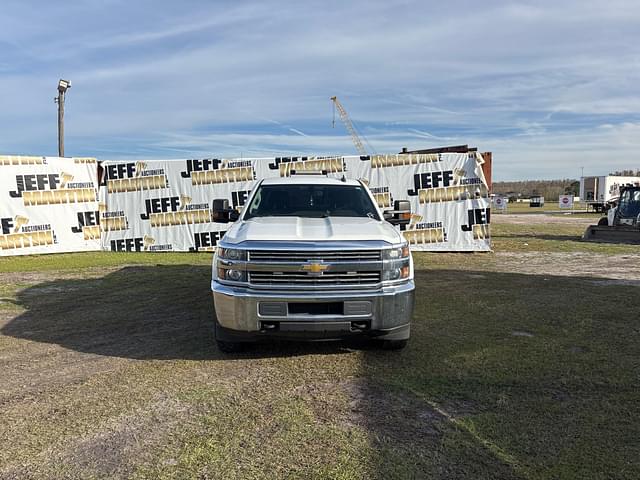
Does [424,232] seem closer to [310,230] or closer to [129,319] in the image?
[129,319]

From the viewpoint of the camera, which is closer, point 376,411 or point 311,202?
point 376,411

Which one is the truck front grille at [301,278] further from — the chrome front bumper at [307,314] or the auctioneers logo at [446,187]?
the auctioneers logo at [446,187]

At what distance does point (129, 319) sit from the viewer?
6.89m

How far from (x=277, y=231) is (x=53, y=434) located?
8.18ft

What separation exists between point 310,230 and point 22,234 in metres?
13.2

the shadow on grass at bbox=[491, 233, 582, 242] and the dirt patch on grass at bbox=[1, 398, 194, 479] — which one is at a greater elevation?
the dirt patch on grass at bbox=[1, 398, 194, 479]

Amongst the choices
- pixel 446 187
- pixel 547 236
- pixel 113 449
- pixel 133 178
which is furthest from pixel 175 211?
pixel 547 236

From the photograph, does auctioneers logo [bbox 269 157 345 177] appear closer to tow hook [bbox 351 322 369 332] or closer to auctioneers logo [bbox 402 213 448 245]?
auctioneers logo [bbox 402 213 448 245]

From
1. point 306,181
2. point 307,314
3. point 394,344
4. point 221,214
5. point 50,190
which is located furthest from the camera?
point 50,190

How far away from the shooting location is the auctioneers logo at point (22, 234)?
14828 mm

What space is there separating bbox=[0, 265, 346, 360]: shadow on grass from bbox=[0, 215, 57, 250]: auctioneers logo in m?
6.09

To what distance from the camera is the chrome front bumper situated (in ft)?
14.9

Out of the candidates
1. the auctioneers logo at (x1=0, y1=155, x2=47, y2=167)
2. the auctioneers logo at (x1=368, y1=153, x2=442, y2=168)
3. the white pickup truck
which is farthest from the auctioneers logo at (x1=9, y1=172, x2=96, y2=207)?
the white pickup truck

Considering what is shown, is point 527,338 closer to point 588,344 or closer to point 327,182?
point 588,344
